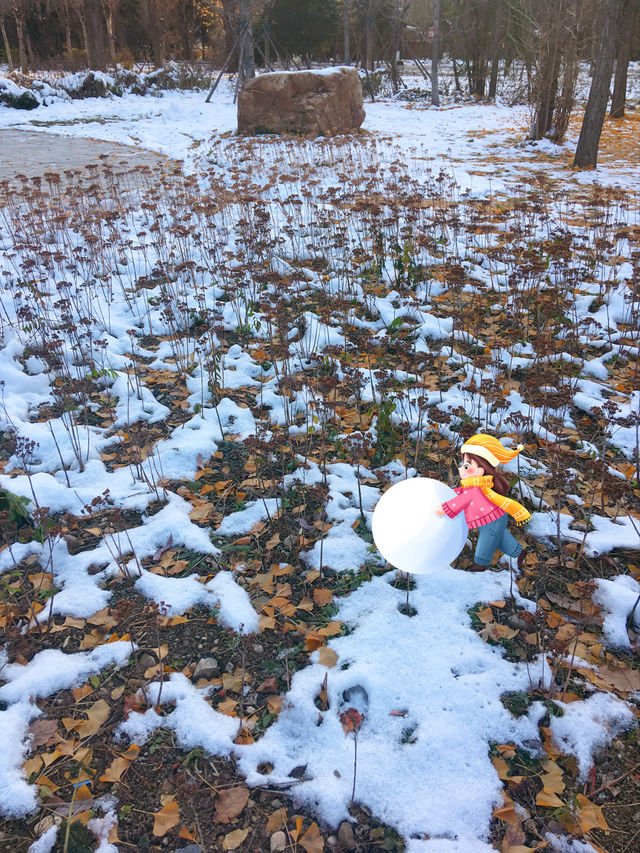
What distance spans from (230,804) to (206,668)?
1.93 ft

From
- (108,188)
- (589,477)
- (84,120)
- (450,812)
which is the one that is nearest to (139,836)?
(450,812)

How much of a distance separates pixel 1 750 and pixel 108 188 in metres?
8.27

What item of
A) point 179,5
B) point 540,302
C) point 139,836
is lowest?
point 139,836

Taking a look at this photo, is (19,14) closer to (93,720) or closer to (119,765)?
(93,720)

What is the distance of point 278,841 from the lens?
1.88 meters

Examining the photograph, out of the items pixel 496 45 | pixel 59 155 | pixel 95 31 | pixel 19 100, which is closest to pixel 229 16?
pixel 95 31

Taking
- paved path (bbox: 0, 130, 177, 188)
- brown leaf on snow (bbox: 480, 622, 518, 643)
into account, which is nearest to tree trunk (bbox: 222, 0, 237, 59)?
paved path (bbox: 0, 130, 177, 188)

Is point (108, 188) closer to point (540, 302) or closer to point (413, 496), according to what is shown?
point (540, 302)

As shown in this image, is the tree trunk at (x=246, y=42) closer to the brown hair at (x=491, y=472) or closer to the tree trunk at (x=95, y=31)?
the tree trunk at (x=95, y=31)

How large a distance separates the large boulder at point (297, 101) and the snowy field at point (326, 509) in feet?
25.3

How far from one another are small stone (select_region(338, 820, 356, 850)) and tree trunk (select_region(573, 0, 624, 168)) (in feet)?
38.0

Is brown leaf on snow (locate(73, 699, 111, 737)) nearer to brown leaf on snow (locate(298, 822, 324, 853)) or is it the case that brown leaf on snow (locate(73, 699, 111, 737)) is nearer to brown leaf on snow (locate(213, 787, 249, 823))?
brown leaf on snow (locate(213, 787, 249, 823))

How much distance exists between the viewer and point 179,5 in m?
30.6

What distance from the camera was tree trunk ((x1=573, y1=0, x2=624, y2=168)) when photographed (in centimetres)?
923
